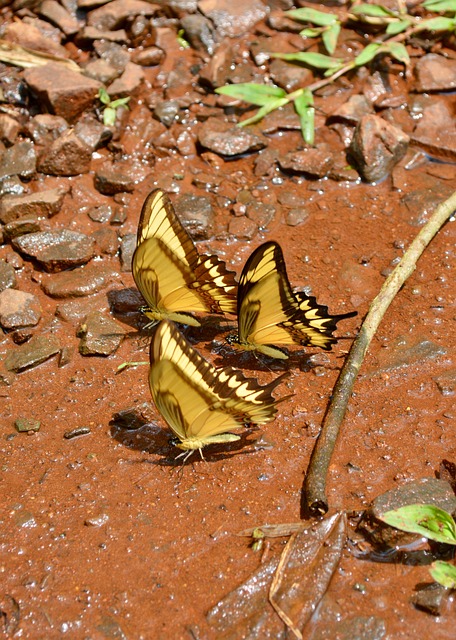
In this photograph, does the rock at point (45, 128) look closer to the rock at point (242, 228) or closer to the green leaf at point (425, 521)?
the rock at point (242, 228)

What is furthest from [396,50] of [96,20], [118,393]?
[118,393]

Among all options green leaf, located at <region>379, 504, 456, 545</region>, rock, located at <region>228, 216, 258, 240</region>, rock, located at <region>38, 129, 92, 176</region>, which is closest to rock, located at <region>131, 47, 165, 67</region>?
rock, located at <region>38, 129, 92, 176</region>

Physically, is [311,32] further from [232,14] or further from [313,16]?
[232,14]

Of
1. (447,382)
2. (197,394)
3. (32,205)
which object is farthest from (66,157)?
(447,382)

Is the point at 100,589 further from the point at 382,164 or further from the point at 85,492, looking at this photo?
the point at 382,164

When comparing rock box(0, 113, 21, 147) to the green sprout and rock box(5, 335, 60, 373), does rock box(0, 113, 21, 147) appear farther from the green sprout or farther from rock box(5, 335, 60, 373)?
rock box(5, 335, 60, 373)

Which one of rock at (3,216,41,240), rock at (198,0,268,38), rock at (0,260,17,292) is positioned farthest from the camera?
rock at (198,0,268,38)

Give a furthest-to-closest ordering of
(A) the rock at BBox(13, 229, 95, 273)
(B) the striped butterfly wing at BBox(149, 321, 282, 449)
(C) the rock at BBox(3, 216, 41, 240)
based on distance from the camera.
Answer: (C) the rock at BBox(3, 216, 41, 240) < (A) the rock at BBox(13, 229, 95, 273) < (B) the striped butterfly wing at BBox(149, 321, 282, 449)
